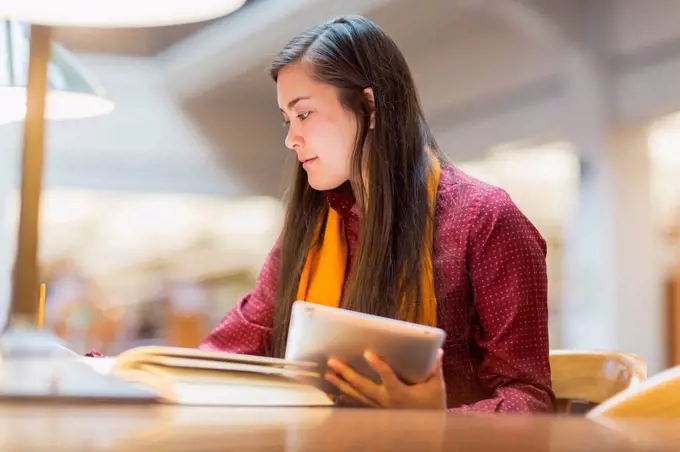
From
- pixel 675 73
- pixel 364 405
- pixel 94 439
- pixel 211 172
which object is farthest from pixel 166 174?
pixel 94 439

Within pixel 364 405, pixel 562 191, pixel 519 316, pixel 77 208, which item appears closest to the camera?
pixel 364 405

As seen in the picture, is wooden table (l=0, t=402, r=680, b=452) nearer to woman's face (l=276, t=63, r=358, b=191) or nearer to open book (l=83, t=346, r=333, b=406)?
open book (l=83, t=346, r=333, b=406)

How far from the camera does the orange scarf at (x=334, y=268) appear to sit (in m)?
1.13

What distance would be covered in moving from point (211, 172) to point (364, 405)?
3788mm

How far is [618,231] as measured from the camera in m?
3.38

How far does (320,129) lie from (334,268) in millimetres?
189

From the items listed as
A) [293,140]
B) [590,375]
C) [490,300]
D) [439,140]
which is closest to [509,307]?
[490,300]

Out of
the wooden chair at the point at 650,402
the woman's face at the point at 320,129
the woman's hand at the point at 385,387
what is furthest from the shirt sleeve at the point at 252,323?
the wooden chair at the point at 650,402

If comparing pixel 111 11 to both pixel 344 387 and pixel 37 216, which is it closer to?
pixel 37 216

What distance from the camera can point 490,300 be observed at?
1097 mm

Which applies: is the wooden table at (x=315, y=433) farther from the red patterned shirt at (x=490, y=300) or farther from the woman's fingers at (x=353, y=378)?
the red patterned shirt at (x=490, y=300)

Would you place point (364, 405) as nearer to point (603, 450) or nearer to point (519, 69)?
point (603, 450)

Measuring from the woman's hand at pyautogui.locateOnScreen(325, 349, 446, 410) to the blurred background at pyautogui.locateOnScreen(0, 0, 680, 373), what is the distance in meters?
2.44

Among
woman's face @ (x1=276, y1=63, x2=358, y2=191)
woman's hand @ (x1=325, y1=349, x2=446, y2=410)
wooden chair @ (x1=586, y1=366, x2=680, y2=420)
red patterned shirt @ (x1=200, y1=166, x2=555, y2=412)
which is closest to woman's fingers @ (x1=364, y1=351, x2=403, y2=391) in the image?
woman's hand @ (x1=325, y1=349, x2=446, y2=410)
